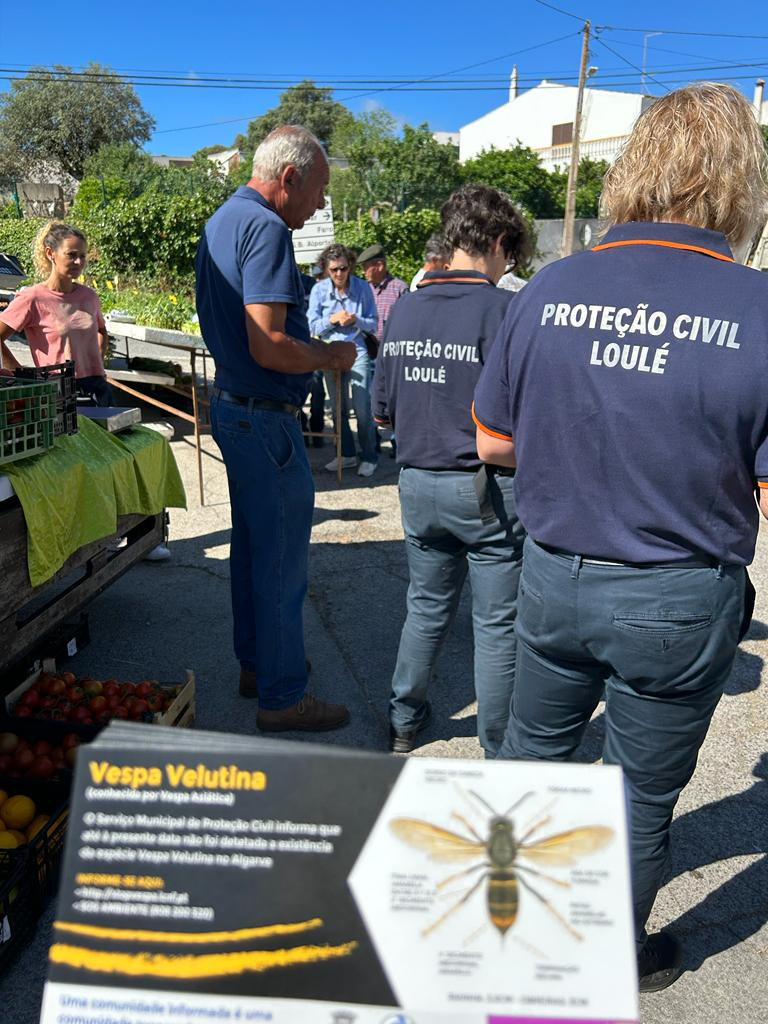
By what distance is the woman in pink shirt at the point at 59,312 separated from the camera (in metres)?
5.16

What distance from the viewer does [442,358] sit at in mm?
2762

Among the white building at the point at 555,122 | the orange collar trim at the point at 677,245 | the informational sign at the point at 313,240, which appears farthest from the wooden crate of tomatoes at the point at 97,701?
the white building at the point at 555,122

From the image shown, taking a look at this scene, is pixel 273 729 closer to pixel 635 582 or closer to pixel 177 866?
pixel 635 582

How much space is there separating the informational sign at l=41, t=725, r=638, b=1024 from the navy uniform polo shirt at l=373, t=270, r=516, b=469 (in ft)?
6.28

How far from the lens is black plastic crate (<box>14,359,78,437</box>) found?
3.21 m

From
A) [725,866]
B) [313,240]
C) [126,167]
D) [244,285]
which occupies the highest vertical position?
[126,167]

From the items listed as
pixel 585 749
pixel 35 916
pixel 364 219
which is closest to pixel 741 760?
pixel 585 749

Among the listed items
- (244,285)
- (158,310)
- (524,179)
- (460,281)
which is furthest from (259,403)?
(524,179)

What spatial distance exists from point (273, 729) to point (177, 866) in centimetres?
251

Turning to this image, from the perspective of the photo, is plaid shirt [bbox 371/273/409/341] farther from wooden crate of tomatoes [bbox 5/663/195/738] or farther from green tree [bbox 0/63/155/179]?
green tree [bbox 0/63/155/179]

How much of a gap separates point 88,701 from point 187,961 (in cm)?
256

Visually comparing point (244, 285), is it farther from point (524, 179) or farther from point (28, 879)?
point (524, 179)

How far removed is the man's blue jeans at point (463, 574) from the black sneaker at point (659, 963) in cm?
77

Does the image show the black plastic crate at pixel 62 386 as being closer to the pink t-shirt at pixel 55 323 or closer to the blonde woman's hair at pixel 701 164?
the pink t-shirt at pixel 55 323
